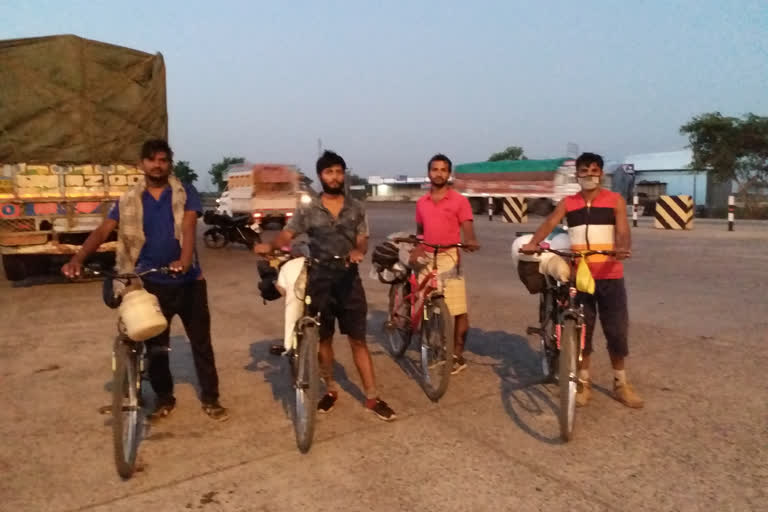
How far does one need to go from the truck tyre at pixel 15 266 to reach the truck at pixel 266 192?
8105mm

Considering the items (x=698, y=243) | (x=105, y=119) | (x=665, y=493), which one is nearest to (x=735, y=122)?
(x=698, y=243)

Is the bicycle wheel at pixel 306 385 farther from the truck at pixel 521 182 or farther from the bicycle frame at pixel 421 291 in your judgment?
the truck at pixel 521 182

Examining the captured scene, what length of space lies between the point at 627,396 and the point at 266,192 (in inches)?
642

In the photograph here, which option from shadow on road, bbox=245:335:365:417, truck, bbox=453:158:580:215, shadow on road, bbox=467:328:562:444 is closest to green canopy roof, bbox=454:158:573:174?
truck, bbox=453:158:580:215

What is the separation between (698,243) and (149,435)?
14351 millimetres

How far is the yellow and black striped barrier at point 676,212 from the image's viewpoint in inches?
781

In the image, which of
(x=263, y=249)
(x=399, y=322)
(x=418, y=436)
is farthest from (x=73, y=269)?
(x=399, y=322)

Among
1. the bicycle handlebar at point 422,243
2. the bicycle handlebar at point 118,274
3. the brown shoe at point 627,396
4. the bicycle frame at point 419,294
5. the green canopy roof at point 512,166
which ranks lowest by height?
the brown shoe at point 627,396

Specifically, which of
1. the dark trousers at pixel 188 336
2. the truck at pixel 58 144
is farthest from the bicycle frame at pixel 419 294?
the truck at pixel 58 144

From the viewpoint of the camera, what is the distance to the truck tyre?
10352 millimetres

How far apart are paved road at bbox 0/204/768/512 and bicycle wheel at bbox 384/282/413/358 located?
210 millimetres

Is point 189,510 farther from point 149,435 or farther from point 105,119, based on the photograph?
point 105,119

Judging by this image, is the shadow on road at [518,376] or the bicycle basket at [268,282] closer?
the shadow on road at [518,376]

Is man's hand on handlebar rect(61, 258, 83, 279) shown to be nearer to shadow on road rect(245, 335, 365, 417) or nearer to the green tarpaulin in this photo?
shadow on road rect(245, 335, 365, 417)
